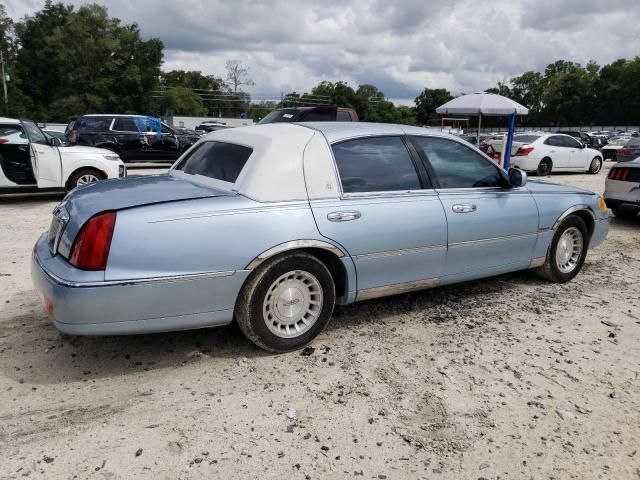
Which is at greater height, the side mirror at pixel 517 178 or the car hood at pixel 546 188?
the side mirror at pixel 517 178

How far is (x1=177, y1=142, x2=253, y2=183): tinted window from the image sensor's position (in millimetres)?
3738

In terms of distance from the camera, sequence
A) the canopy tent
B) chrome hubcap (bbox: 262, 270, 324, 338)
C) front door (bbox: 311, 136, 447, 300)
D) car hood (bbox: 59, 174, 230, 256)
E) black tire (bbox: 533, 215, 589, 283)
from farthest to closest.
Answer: the canopy tent, black tire (bbox: 533, 215, 589, 283), front door (bbox: 311, 136, 447, 300), chrome hubcap (bbox: 262, 270, 324, 338), car hood (bbox: 59, 174, 230, 256)

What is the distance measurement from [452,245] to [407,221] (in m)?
0.51

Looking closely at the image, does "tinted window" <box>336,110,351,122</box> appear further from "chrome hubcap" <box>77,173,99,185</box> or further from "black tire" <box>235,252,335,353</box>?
"black tire" <box>235,252,335,353</box>

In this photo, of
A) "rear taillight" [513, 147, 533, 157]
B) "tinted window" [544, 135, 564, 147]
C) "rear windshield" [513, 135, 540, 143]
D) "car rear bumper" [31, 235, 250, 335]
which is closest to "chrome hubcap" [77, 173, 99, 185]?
"car rear bumper" [31, 235, 250, 335]

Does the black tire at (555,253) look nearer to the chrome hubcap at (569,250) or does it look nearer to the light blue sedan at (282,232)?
the chrome hubcap at (569,250)

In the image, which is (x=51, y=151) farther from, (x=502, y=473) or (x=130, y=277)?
(x=502, y=473)

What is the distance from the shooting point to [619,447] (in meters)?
2.73

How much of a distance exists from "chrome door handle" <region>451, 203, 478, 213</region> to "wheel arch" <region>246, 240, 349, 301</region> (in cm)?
110

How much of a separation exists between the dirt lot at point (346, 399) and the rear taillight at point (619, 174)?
4.95 meters

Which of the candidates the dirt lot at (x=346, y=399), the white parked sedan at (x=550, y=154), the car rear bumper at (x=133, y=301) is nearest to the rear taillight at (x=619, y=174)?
the dirt lot at (x=346, y=399)

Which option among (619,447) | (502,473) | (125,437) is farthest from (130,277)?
(619,447)

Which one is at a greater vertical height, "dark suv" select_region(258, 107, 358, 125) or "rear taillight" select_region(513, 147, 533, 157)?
"dark suv" select_region(258, 107, 358, 125)

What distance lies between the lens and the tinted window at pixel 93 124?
602 inches
